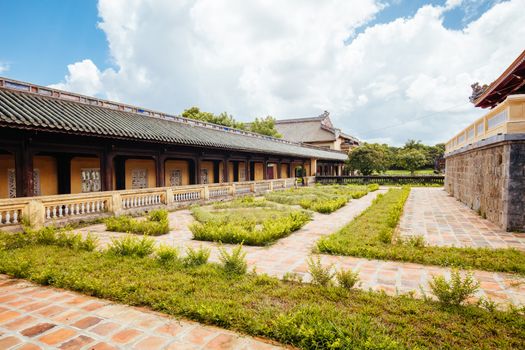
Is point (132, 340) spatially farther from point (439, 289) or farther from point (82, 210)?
point (82, 210)

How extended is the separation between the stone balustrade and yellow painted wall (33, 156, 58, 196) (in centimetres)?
279

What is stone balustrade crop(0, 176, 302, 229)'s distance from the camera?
7930 mm

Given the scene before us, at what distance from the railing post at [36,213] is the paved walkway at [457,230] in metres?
10.2

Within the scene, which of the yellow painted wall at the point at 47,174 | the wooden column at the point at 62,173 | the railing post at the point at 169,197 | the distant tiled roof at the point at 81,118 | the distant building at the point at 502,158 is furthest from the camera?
the railing post at the point at 169,197

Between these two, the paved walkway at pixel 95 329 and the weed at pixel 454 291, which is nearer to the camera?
the paved walkway at pixel 95 329

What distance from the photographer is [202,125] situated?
20.2 meters

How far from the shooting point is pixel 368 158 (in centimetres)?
3228

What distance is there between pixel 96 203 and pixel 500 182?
1302cm

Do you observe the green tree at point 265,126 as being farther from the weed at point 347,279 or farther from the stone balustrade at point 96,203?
the weed at point 347,279

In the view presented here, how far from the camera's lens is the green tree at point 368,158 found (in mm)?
32188

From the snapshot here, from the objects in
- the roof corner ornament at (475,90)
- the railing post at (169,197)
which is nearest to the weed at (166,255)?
the railing post at (169,197)

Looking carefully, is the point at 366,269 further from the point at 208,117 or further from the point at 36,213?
the point at 208,117

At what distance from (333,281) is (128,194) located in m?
9.47

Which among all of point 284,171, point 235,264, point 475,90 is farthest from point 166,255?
point 284,171
